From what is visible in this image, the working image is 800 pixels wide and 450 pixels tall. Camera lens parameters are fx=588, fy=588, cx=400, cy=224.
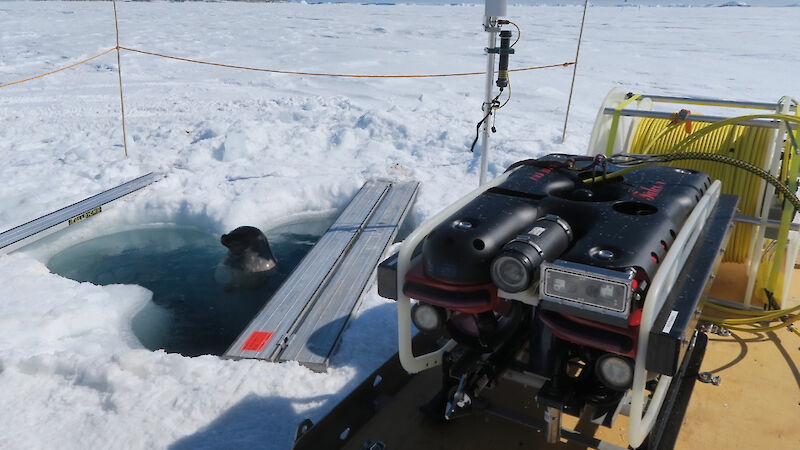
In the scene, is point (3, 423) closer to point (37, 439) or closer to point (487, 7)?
point (37, 439)

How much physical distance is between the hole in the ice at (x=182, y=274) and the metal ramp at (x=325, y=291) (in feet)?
1.84

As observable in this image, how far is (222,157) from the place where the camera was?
8.58 meters

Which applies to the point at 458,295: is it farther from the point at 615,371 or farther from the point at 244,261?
the point at 244,261

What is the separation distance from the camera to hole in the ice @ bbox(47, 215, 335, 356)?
5.03 m

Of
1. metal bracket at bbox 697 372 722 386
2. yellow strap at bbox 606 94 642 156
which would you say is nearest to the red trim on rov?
metal bracket at bbox 697 372 722 386

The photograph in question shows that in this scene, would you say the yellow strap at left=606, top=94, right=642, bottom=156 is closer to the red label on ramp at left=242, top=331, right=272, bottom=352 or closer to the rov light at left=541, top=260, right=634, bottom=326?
the rov light at left=541, top=260, right=634, bottom=326

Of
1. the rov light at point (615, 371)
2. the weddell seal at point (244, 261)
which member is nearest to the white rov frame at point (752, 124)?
the rov light at point (615, 371)

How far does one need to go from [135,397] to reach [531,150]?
6717mm

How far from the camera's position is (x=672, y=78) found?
17172 mm

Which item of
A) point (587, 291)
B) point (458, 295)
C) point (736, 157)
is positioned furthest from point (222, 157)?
point (587, 291)

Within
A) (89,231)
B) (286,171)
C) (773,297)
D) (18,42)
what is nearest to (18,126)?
(89,231)

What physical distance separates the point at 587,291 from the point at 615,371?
13.3 inches

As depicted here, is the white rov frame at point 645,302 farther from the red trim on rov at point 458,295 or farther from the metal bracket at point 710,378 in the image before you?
the metal bracket at point 710,378

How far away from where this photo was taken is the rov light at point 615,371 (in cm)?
216
